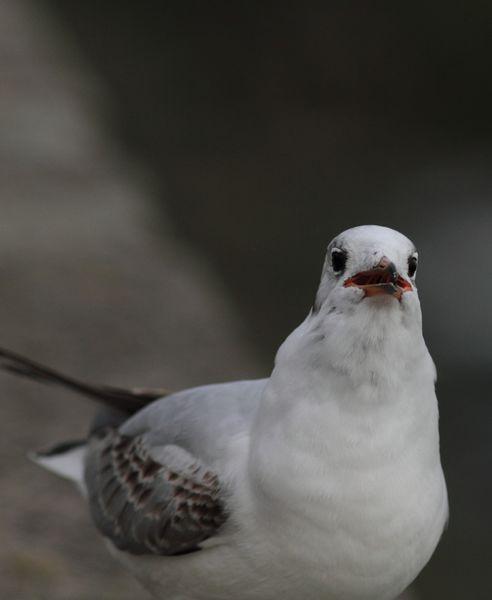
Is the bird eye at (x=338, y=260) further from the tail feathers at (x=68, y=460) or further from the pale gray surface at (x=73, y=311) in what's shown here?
the pale gray surface at (x=73, y=311)

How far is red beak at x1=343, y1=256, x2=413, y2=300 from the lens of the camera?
6.83ft

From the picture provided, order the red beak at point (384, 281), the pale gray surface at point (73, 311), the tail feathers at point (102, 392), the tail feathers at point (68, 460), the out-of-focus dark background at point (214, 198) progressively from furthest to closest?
the out-of-focus dark background at point (214, 198), the pale gray surface at point (73, 311), the tail feathers at point (68, 460), the tail feathers at point (102, 392), the red beak at point (384, 281)

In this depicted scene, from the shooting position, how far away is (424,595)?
379 cm

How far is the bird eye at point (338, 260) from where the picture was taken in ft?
7.15

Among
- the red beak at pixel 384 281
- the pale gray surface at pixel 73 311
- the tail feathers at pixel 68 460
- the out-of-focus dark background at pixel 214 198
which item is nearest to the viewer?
the red beak at pixel 384 281

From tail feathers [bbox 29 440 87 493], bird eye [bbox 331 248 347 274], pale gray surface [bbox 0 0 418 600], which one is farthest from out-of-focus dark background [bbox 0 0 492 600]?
bird eye [bbox 331 248 347 274]

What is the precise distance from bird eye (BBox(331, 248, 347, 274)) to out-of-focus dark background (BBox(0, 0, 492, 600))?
1.46m

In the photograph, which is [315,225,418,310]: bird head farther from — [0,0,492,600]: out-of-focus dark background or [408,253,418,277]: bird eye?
[0,0,492,600]: out-of-focus dark background

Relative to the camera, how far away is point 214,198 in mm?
6680

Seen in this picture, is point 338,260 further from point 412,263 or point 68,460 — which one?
point 68,460

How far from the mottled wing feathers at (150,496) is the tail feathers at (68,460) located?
0.09 meters

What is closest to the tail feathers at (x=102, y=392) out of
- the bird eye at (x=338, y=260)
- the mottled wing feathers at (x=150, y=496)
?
the mottled wing feathers at (x=150, y=496)

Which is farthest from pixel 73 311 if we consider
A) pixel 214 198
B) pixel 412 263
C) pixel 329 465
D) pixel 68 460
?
pixel 412 263

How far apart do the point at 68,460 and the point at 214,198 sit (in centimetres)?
361
